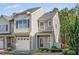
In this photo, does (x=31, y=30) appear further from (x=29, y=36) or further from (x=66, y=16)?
(x=66, y=16)

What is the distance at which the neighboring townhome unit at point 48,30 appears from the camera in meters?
9.15

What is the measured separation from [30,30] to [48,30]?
347 mm

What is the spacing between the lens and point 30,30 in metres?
9.20

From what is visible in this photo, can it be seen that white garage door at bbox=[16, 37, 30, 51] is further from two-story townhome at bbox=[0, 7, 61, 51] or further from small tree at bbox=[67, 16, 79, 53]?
small tree at bbox=[67, 16, 79, 53]

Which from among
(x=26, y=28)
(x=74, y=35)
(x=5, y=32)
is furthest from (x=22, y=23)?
(x=74, y=35)

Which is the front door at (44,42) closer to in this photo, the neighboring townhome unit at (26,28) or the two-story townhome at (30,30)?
the two-story townhome at (30,30)

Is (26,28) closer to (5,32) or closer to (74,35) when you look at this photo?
(5,32)

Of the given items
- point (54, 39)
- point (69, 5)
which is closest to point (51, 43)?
point (54, 39)

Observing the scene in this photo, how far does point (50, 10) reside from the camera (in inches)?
360

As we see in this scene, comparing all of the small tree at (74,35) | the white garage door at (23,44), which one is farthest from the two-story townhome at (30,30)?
the small tree at (74,35)

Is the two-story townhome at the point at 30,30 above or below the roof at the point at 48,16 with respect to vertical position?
below

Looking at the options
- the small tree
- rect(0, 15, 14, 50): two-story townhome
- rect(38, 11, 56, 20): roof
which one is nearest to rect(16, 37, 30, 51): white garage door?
rect(0, 15, 14, 50): two-story townhome

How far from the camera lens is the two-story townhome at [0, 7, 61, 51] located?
9164 mm

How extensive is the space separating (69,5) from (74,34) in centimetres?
56
